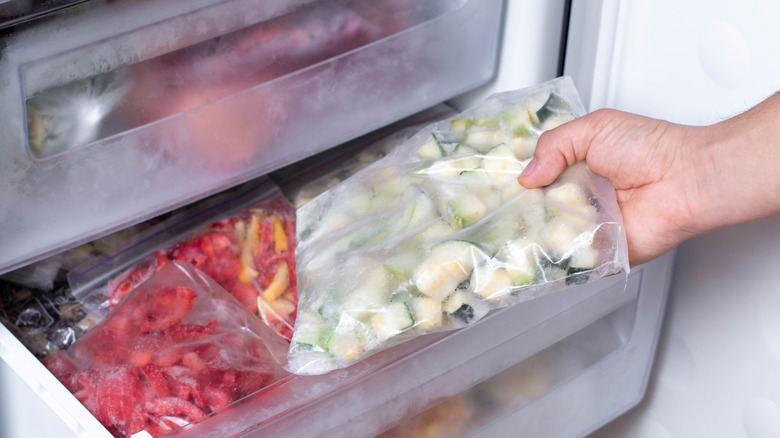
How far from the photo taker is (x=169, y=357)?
777 mm

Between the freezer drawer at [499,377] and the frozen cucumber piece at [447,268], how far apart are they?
0.28 feet

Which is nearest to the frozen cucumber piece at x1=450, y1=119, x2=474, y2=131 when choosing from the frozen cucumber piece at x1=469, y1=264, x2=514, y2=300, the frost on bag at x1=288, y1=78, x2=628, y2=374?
the frost on bag at x1=288, y1=78, x2=628, y2=374

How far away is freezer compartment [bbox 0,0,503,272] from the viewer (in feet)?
2.13

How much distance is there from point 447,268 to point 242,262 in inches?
15.6

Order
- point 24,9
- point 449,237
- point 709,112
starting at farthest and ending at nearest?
1. point 709,112
2. point 449,237
3. point 24,9

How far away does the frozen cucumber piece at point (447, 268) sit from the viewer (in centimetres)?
65

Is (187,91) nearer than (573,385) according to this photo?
Yes

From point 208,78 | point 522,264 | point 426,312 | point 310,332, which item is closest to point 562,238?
point 522,264

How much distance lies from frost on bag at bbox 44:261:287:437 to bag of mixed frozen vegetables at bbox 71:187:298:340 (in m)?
0.06

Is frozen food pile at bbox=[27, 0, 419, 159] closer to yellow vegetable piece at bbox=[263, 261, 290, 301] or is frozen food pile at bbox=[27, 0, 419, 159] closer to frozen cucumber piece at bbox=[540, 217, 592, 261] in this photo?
yellow vegetable piece at bbox=[263, 261, 290, 301]

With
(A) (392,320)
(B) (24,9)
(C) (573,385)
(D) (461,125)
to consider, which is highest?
(B) (24,9)

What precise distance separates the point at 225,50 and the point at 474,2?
1.04ft

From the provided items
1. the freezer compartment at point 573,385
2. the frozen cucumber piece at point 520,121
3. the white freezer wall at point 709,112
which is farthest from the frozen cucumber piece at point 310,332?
the white freezer wall at point 709,112

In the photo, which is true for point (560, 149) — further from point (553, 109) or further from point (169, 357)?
point (169, 357)
